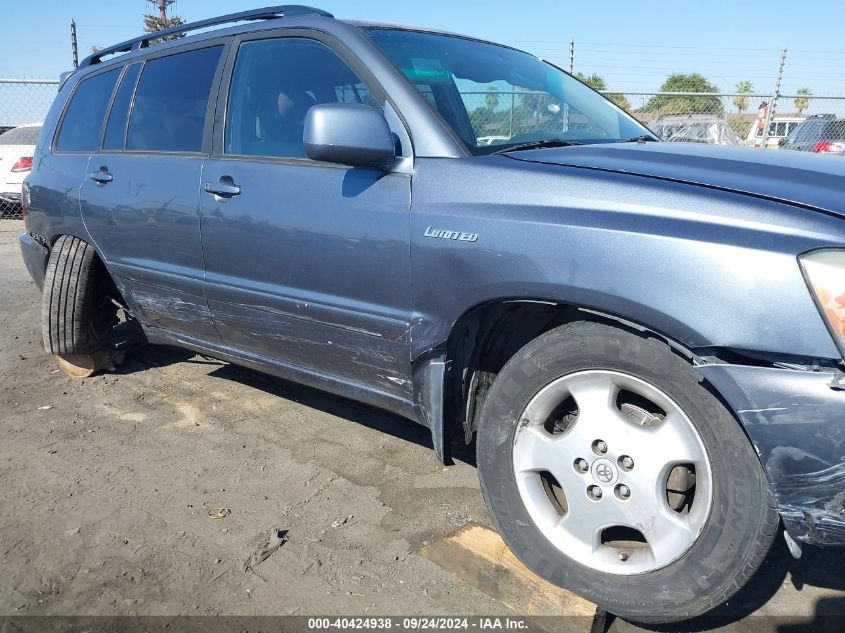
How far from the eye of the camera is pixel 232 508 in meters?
2.67

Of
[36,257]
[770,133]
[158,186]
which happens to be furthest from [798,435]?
[770,133]

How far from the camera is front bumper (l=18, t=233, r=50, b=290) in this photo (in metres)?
4.18

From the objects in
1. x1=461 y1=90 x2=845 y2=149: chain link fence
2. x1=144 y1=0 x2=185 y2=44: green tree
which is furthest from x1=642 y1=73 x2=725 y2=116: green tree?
x1=144 y1=0 x2=185 y2=44: green tree

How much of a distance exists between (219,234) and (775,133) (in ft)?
48.3

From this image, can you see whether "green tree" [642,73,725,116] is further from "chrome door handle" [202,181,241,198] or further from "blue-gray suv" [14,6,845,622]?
"chrome door handle" [202,181,241,198]

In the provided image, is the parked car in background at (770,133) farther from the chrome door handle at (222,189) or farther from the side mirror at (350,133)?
the side mirror at (350,133)

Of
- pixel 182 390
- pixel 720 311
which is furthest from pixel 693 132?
→ pixel 720 311

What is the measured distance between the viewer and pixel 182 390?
13.0 ft

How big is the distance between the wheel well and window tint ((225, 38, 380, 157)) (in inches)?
38.1

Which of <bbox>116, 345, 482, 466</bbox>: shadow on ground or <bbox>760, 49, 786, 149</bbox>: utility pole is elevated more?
<bbox>760, 49, 786, 149</bbox>: utility pole

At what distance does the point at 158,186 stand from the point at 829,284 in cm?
277

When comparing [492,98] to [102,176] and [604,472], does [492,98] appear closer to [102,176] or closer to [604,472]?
[604,472]

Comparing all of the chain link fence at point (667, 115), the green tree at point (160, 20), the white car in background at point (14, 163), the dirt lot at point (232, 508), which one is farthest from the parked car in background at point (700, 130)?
the green tree at point (160, 20)

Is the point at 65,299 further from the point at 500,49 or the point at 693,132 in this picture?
the point at 693,132
